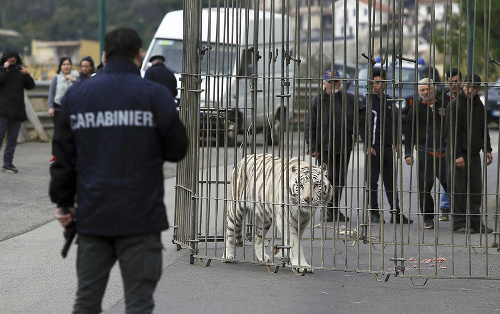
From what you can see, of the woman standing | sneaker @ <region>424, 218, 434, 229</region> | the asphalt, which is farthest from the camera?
the woman standing

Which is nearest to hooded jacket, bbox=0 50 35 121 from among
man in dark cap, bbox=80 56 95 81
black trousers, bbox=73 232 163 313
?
man in dark cap, bbox=80 56 95 81

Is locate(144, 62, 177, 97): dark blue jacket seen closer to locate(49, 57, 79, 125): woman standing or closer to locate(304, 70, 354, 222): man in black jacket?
locate(304, 70, 354, 222): man in black jacket

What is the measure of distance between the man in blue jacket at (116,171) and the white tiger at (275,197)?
275 centimetres

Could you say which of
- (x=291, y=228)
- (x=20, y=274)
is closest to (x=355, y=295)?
(x=291, y=228)

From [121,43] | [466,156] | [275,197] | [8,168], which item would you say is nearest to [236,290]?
[275,197]

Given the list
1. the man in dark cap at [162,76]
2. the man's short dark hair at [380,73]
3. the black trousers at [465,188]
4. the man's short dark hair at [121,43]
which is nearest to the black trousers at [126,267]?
the man's short dark hair at [121,43]

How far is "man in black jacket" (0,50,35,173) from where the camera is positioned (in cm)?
1300

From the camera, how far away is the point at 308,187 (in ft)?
23.0

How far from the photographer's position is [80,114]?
13.7ft

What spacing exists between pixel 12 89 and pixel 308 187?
→ 24.8ft

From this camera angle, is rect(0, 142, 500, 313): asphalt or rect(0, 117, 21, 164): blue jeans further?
rect(0, 117, 21, 164): blue jeans

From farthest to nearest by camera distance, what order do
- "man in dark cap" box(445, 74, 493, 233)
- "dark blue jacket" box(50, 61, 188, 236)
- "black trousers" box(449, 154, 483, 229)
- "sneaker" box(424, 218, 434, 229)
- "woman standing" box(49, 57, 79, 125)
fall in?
1. "woman standing" box(49, 57, 79, 125)
2. "sneaker" box(424, 218, 434, 229)
3. "black trousers" box(449, 154, 483, 229)
4. "man in dark cap" box(445, 74, 493, 233)
5. "dark blue jacket" box(50, 61, 188, 236)

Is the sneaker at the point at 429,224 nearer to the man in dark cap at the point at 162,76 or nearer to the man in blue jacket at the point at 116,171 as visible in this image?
the man in dark cap at the point at 162,76

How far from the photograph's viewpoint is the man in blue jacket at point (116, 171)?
4.14m
